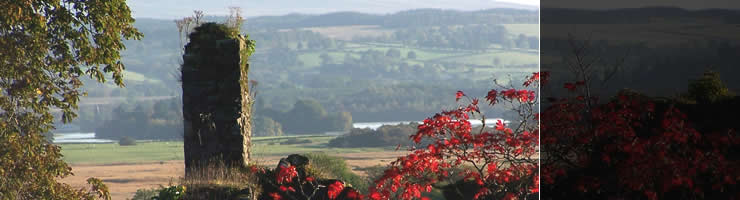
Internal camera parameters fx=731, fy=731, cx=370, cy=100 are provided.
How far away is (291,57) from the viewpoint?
76.9 m

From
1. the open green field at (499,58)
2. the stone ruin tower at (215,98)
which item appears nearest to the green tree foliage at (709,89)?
the stone ruin tower at (215,98)

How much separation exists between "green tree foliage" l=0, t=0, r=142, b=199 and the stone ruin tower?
3.22 feet

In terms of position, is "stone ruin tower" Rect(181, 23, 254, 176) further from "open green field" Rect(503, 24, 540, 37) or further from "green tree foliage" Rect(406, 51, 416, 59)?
"green tree foliage" Rect(406, 51, 416, 59)

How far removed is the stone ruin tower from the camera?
1020cm

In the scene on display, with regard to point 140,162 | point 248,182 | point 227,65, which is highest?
point 227,65

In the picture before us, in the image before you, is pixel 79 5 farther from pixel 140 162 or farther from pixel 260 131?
pixel 260 131

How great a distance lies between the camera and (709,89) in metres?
9.18

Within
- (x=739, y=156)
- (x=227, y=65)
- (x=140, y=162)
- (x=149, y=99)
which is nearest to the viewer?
(x=739, y=156)

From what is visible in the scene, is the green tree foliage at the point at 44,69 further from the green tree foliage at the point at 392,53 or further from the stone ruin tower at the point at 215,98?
the green tree foliage at the point at 392,53

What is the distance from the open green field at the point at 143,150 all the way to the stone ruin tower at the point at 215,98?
31716 millimetres

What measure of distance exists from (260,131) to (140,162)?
40.3 feet

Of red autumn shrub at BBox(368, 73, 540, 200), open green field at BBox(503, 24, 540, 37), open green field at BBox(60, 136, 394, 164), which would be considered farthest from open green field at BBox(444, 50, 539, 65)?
red autumn shrub at BBox(368, 73, 540, 200)

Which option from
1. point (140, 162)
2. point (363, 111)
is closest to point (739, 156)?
point (140, 162)

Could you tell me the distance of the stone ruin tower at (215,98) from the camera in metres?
10.2
